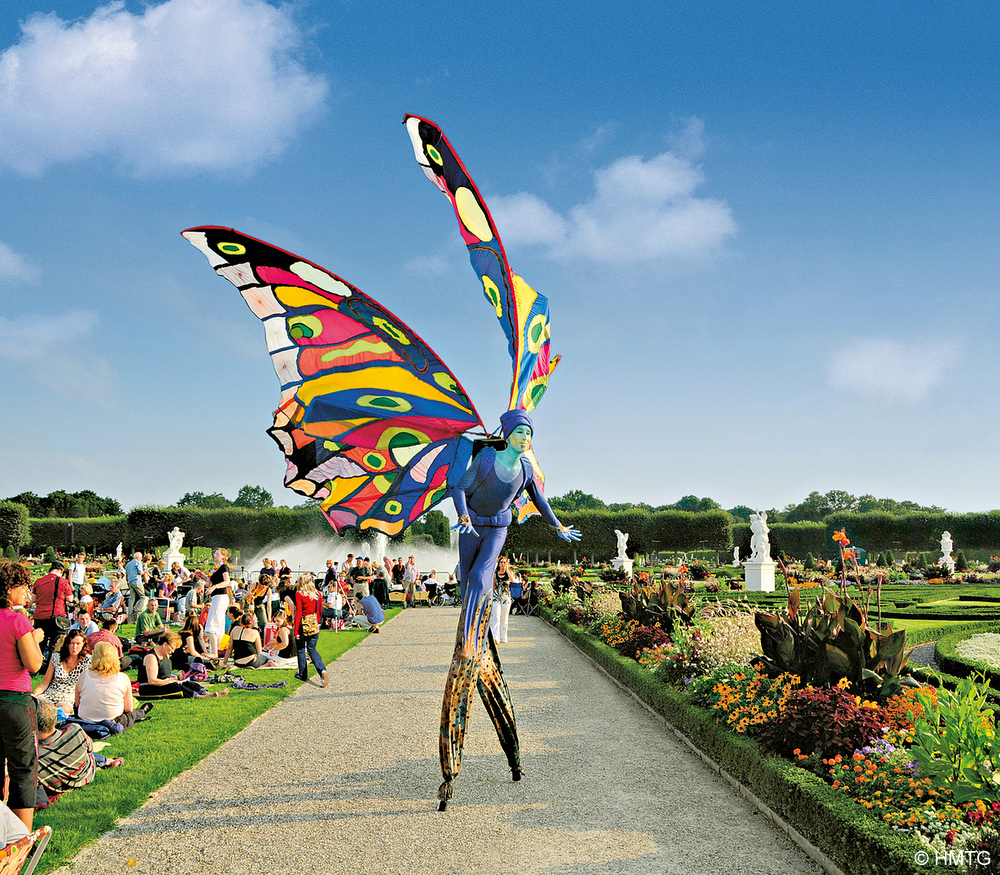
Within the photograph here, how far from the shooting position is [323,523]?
51.7 meters

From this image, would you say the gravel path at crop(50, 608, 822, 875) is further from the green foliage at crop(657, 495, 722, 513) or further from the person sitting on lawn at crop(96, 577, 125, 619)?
the green foliage at crop(657, 495, 722, 513)

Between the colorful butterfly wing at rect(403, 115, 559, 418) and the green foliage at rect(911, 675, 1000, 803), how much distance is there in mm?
3259

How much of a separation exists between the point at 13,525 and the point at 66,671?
4773 centimetres

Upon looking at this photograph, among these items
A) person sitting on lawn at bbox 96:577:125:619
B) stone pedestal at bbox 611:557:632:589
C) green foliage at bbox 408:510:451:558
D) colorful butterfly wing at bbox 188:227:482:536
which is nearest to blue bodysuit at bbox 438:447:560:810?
colorful butterfly wing at bbox 188:227:482:536

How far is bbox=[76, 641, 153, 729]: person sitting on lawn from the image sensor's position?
6.73m

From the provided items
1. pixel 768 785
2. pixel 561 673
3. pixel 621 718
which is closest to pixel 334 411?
pixel 768 785

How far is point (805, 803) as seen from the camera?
4.27m

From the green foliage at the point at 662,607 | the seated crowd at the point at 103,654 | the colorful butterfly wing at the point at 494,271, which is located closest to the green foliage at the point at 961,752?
the colorful butterfly wing at the point at 494,271

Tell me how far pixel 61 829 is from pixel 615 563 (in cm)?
2951

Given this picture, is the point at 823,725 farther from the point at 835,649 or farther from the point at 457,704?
the point at 457,704

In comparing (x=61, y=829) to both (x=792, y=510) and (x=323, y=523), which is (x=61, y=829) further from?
(x=792, y=510)

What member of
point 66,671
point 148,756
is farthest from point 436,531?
point 148,756

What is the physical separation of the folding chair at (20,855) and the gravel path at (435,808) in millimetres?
676

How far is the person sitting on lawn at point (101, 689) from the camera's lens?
22.1ft
